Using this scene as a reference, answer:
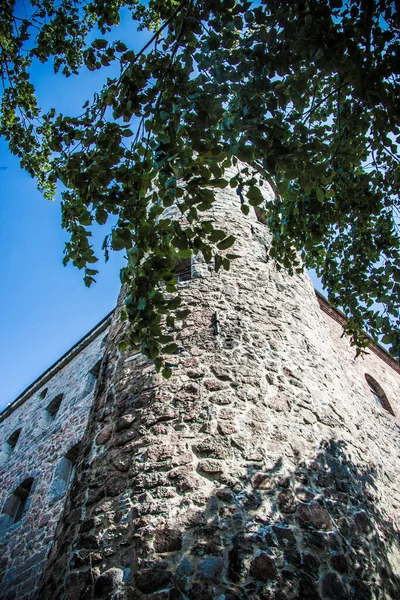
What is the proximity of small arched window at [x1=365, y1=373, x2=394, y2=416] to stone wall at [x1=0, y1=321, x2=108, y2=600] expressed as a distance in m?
6.87

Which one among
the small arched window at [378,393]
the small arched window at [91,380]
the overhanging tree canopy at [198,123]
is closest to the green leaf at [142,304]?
the overhanging tree canopy at [198,123]

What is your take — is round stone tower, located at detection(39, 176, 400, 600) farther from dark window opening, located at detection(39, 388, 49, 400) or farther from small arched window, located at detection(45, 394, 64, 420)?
dark window opening, located at detection(39, 388, 49, 400)

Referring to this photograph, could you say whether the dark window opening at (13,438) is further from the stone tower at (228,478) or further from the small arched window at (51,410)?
the stone tower at (228,478)

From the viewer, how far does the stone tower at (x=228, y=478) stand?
90.1 inches

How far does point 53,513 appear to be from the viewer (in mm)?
6832

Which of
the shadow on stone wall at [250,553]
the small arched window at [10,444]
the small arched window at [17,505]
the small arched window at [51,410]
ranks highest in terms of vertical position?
the small arched window at [10,444]

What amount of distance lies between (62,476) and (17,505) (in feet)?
6.25

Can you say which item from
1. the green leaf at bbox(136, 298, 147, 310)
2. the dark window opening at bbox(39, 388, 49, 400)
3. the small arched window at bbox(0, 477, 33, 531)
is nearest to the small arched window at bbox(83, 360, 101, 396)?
the small arched window at bbox(0, 477, 33, 531)

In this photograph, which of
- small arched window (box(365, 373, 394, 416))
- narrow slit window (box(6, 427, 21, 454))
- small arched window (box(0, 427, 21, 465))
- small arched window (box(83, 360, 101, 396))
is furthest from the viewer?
narrow slit window (box(6, 427, 21, 454))

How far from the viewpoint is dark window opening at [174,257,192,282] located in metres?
4.43

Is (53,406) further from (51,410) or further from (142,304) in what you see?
(142,304)

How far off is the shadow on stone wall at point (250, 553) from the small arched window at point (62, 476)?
494 centimetres

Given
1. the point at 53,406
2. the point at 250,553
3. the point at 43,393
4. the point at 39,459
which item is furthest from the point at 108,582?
the point at 43,393

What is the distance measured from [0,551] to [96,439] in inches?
248
